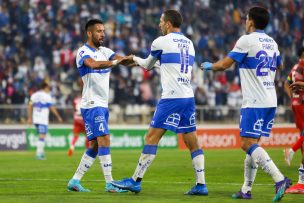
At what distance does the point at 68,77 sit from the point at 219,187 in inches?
824

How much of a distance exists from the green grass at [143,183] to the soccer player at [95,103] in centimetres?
47

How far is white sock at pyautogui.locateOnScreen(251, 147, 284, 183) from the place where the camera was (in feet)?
40.4

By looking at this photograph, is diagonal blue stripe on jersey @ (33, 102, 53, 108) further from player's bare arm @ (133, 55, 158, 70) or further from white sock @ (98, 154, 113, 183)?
player's bare arm @ (133, 55, 158, 70)

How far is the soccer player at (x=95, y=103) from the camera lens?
14469 millimetres

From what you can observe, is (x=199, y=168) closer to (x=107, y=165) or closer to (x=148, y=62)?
(x=107, y=165)

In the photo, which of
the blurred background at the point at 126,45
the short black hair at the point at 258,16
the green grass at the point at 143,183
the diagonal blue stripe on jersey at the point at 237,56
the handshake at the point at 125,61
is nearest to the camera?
the diagonal blue stripe on jersey at the point at 237,56

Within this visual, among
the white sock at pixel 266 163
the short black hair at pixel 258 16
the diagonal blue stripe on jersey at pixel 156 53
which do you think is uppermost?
the short black hair at pixel 258 16

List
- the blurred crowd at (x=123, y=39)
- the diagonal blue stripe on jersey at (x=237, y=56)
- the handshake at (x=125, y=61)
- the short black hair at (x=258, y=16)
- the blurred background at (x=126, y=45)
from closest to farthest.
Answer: the diagonal blue stripe on jersey at (x=237, y=56), the short black hair at (x=258, y=16), the handshake at (x=125, y=61), the blurred background at (x=126, y=45), the blurred crowd at (x=123, y=39)

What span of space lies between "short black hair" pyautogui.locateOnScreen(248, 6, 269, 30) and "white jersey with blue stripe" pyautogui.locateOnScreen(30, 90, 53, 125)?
1779 centimetres

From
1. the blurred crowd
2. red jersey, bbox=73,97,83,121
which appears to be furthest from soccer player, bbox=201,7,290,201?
the blurred crowd

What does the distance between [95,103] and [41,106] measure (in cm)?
1538

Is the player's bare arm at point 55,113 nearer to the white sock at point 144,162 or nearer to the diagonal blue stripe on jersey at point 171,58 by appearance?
the white sock at point 144,162

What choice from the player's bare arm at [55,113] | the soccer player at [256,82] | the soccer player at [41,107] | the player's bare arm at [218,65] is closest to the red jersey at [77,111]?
the player's bare arm at [55,113]

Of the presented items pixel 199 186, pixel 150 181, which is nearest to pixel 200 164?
pixel 199 186
